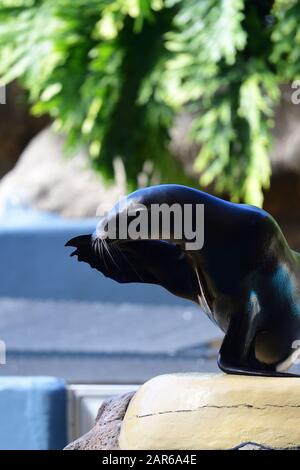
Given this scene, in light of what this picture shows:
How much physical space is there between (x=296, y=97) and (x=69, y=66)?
47.8 inches

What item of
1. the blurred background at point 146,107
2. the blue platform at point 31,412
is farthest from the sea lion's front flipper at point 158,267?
the blurred background at point 146,107

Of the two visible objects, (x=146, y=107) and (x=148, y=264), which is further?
(x=146, y=107)

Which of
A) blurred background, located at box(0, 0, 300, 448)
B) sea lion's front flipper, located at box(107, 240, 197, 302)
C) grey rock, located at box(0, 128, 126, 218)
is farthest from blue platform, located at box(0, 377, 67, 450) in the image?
grey rock, located at box(0, 128, 126, 218)

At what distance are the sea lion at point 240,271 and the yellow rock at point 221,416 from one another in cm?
8

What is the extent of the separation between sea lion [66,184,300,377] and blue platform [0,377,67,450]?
820 millimetres

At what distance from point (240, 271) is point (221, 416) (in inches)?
10.0

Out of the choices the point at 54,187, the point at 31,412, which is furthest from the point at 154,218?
the point at 54,187

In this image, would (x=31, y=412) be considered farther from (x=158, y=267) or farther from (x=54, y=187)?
(x=54, y=187)

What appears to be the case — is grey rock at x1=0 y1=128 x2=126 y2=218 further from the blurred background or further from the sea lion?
the sea lion

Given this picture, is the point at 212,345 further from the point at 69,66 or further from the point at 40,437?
the point at 40,437

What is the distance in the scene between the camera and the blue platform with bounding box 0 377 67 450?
2.64m

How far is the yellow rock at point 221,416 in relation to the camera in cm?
170

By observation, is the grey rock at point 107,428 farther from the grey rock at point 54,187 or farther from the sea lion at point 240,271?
the grey rock at point 54,187

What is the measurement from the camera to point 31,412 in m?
2.64
